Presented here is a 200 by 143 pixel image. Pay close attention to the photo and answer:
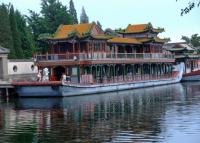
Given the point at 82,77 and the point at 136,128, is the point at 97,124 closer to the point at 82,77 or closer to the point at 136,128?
the point at 136,128

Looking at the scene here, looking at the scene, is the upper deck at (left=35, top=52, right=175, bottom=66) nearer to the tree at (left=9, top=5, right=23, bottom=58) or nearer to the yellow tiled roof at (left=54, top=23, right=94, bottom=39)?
the yellow tiled roof at (left=54, top=23, right=94, bottom=39)

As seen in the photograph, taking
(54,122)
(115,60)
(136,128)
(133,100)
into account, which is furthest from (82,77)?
(136,128)

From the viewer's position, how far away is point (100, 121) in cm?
3525

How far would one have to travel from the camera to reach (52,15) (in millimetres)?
106062

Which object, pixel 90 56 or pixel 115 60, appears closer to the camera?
pixel 90 56

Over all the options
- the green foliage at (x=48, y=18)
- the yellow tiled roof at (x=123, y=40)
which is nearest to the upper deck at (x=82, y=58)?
the yellow tiled roof at (x=123, y=40)

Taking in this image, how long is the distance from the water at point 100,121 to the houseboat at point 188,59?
148 ft

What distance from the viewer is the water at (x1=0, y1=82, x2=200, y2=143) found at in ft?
90.3

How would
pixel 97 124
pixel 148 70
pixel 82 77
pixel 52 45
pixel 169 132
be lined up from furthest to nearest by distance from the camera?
pixel 148 70 < pixel 52 45 < pixel 82 77 < pixel 97 124 < pixel 169 132

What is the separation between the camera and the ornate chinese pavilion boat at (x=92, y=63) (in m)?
57.5

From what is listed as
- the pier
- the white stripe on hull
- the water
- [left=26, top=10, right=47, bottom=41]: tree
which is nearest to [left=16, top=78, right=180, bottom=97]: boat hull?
the pier

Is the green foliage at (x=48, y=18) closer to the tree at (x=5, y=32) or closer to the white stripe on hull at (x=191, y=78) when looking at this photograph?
the tree at (x=5, y=32)

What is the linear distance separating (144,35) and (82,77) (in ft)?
80.2

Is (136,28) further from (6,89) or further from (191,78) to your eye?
(6,89)
